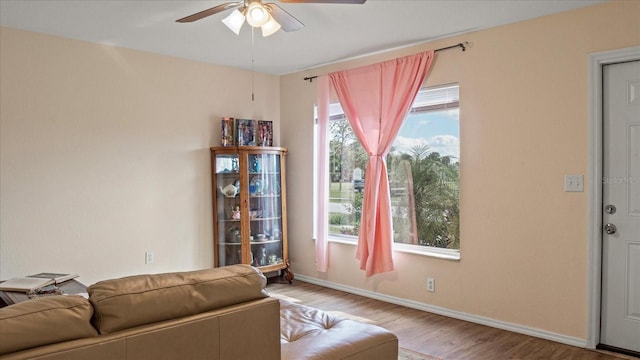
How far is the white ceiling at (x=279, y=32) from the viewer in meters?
3.11

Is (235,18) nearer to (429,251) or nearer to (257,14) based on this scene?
(257,14)

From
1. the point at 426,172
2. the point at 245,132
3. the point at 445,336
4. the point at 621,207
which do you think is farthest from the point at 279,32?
the point at 621,207

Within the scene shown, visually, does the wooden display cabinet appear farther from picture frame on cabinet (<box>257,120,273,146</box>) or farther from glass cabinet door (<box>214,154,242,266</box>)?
picture frame on cabinet (<box>257,120,273,146</box>)

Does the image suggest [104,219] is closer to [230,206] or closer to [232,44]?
[230,206]

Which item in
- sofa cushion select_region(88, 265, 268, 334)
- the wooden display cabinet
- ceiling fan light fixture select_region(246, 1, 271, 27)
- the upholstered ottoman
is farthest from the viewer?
the wooden display cabinet

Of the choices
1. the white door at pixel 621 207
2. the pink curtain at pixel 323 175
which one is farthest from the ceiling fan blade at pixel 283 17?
the white door at pixel 621 207

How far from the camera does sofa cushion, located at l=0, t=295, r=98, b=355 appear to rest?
3.76ft

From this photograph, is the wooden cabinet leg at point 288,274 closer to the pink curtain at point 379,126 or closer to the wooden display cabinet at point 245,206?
the wooden display cabinet at point 245,206

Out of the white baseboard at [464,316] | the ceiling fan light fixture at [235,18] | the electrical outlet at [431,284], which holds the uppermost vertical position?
the ceiling fan light fixture at [235,18]

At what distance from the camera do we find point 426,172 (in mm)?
4094

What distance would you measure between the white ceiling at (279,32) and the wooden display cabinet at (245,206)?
1053 millimetres

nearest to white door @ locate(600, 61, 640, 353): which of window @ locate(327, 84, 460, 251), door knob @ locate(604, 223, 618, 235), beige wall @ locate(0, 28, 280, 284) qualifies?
door knob @ locate(604, 223, 618, 235)

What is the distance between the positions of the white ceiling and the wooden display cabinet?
41.5 inches

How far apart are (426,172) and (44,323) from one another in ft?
11.1
